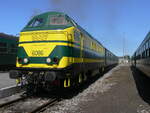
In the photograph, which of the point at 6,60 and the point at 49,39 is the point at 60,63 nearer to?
the point at 49,39

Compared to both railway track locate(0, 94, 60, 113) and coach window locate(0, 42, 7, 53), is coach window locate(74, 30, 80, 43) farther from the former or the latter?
coach window locate(0, 42, 7, 53)

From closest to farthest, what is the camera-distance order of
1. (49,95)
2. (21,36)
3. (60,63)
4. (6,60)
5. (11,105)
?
(11,105) → (60,63) → (21,36) → (49,95) → (6,60)

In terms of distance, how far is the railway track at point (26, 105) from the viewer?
7.24 m

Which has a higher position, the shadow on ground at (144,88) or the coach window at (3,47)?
the coach window at (3,47)

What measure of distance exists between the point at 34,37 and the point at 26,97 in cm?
250

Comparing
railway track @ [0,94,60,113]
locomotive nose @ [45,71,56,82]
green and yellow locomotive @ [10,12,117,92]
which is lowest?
railway track @ [0,94,60,113]

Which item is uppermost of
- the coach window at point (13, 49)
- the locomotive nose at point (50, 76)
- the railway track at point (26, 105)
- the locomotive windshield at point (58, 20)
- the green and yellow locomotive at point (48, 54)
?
the locomotive windshield at point (58, 20)

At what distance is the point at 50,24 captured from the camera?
9.39 meters

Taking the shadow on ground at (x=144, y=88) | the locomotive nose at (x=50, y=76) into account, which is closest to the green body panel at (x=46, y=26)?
the locomotive nose at (x=50, y=76)

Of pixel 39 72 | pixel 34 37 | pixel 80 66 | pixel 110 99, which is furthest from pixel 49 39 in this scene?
pixel 110 99

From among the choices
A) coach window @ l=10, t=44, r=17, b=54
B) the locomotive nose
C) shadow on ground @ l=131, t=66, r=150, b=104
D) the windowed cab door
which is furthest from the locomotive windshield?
coach window @ l=10, t=44, r=17, b=54

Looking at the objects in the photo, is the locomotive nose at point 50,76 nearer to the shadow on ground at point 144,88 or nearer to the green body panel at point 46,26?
the green body panel at point 46,26

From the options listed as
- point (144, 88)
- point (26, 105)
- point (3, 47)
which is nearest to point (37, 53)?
point (26, 105)

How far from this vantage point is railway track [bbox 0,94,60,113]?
7.24 meters
